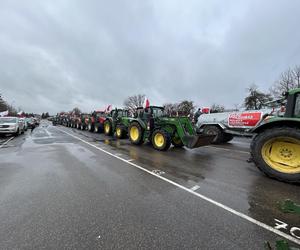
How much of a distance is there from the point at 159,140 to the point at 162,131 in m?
0.47

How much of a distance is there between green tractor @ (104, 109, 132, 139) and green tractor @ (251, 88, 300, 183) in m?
8.76

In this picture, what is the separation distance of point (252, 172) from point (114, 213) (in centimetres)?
405

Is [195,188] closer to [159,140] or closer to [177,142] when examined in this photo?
[159,140]

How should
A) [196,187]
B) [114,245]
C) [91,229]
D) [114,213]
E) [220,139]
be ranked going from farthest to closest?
[220,139] < [196,187] < [114,213] < [91,229] < [114,245]

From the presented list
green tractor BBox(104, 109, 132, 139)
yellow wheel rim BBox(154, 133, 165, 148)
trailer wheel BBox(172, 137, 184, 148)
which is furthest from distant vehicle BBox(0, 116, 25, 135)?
trailer wheel BBox(172, 137, 184, 148)

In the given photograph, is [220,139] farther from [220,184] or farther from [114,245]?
[114,245]

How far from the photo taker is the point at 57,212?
276 centimetres

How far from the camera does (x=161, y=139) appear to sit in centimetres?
806

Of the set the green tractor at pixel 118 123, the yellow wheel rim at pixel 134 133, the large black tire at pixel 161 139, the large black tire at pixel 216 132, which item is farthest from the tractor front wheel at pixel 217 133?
the green tractor at pixel 118 123

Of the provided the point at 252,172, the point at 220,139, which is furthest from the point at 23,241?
the point at 220,139

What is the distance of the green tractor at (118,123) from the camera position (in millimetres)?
12359

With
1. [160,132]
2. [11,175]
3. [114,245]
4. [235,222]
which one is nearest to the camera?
[114,245]

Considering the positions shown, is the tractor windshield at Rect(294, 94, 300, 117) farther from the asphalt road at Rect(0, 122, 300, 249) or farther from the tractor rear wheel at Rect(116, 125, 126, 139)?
the tractor rear wheel at Rect(116, 125, 126, 139)

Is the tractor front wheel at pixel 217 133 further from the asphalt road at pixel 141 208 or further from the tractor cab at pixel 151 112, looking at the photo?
the asphalt road at pixel 141 208
